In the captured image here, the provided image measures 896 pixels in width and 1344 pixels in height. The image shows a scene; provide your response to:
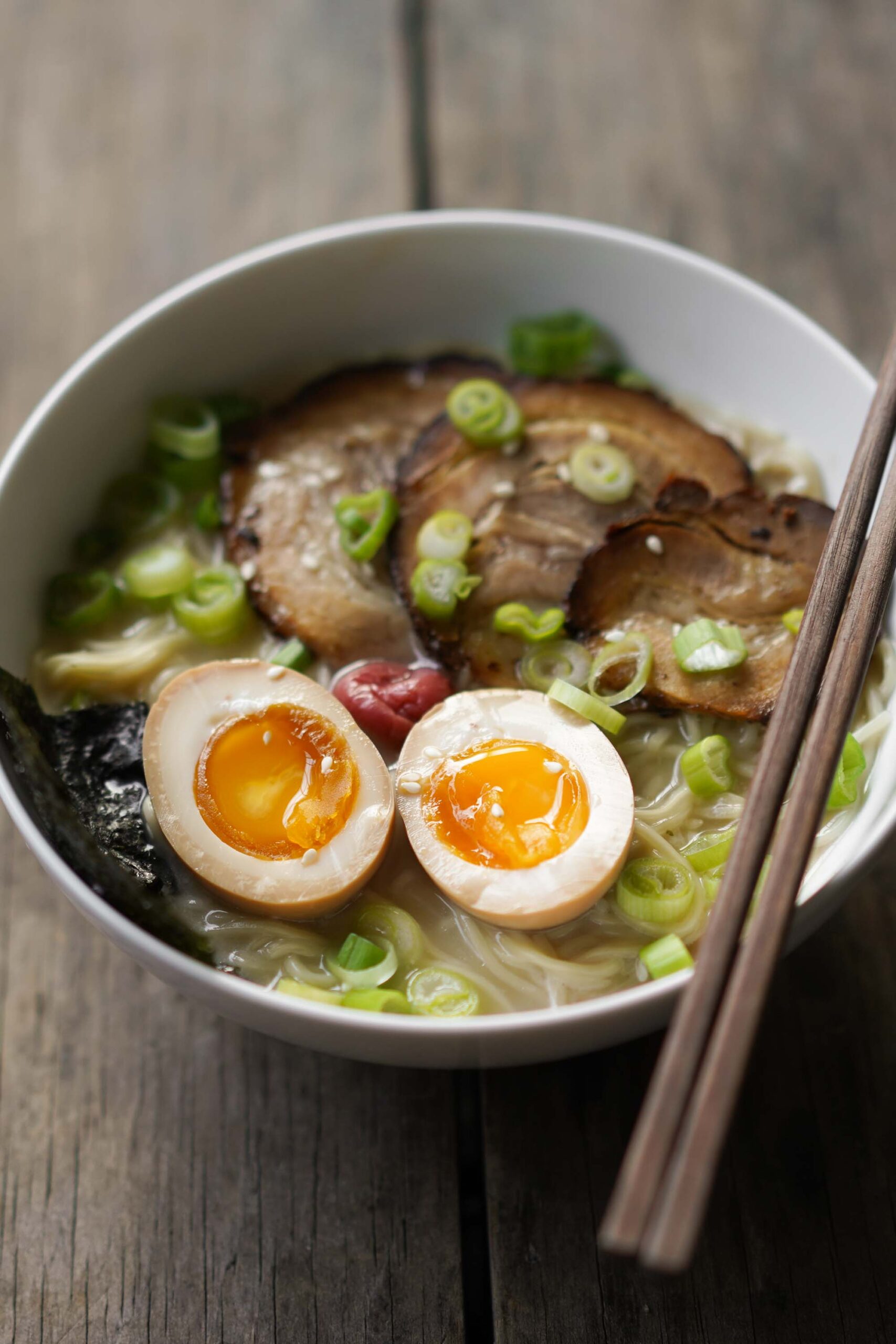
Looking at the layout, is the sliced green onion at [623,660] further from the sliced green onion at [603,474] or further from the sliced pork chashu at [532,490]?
the sliced green onion at [603,474]

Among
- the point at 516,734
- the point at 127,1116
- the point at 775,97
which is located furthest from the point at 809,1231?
the point at 775,97

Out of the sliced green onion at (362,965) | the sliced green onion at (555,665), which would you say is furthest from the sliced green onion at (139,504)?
the sliced green onion at (362,965)

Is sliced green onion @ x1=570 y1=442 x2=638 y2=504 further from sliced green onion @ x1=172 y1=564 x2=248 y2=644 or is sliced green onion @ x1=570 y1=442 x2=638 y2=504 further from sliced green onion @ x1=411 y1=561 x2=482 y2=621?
sliced green onion @ x1=172 y1=564 x2=248 y2=644

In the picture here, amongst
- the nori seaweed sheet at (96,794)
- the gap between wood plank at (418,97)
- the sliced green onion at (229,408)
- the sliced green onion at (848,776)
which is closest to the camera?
the nori seaweed sheet at (96,794)

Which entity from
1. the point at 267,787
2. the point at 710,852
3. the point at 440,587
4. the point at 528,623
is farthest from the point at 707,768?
the point at 267,787

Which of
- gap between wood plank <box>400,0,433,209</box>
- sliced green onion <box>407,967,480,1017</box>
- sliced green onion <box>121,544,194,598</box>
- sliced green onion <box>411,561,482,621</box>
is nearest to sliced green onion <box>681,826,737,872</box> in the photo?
sliced green onion <box>407,967,480,1017</box>

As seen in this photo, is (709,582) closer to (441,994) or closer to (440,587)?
(440,587)

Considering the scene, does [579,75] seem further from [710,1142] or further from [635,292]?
[710,1142]
